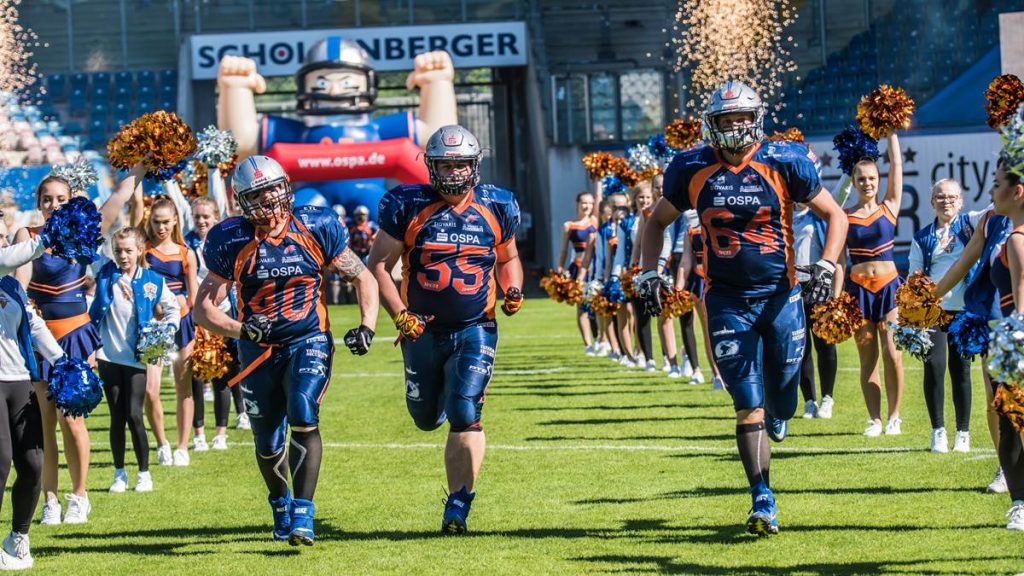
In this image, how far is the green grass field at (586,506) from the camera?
7.93 metres

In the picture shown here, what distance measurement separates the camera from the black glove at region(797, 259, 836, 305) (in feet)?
27.6

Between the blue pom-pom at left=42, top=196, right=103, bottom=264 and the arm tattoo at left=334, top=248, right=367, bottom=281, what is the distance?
52.4 inches

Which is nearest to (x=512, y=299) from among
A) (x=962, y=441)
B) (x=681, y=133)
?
(x=962, y=441)

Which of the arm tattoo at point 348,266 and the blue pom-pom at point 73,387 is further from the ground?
the arm tattoo at point 348,266

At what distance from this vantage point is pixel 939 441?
1127 cm

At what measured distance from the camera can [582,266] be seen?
20734mm

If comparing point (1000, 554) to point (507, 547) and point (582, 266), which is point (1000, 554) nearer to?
point (507, 547)

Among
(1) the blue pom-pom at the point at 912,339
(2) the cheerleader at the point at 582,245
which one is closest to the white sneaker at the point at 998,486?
(1) the blue pom-pom at the point at 912,339

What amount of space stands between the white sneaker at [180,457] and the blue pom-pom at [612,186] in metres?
9.35

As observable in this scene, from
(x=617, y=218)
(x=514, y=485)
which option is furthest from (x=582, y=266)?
(x=514, y=485)

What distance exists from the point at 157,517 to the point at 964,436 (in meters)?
5.28

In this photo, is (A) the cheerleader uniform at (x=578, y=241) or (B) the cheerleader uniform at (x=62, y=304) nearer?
(B) the cheerleader uniform at (x=62, y=304)

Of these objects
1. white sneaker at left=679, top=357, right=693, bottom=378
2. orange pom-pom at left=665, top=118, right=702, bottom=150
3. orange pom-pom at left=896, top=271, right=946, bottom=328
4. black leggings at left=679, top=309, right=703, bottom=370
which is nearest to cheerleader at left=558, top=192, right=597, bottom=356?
white sneaker at left=679, top=357, right=693, bottom=378

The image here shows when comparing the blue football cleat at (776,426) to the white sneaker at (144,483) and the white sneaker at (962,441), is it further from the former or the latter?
the white sneaker at (144,483)
